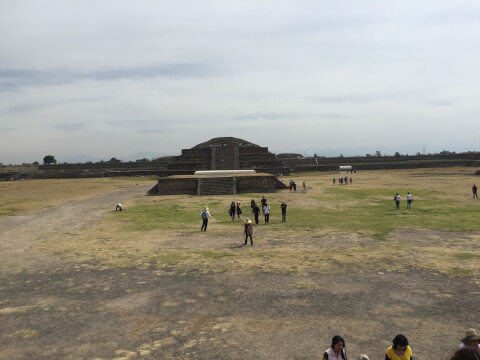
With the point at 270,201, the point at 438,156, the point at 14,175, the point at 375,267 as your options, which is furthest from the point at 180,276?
the point at 438,156

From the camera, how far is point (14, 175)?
59125 mm

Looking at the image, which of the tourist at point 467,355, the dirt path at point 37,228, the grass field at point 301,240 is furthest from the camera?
the dirt path at point 37,228

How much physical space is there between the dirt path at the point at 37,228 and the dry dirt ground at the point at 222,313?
0.92 metres

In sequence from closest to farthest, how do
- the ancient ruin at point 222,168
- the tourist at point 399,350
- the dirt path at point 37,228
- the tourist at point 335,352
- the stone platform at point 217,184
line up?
the tourist at point 399,350 < the tourist at point 335,352 < the dirt path at point 37,228 < the stone platform at point 217,184 < the ancient ruin at point 222,168

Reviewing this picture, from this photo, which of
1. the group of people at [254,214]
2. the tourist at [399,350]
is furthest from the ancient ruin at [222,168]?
the tourist at [399,350]

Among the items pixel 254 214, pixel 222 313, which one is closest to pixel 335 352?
pixel 222 313

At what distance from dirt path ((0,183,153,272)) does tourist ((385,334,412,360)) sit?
951 centimetres

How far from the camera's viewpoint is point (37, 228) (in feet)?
53.5

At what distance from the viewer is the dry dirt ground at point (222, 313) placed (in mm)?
→ 5738

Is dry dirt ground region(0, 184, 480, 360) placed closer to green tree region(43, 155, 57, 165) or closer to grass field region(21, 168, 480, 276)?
grass field region(21, 168, 480, 276)

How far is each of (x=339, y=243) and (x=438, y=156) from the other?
6728cm

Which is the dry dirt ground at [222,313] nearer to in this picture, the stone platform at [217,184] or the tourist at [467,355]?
the tourist at [467,355]

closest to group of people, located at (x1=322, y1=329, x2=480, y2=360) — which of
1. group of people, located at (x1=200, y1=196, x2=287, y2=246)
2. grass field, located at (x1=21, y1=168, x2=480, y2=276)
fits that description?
grass field, located at (x1=21, y1=168, x2=480, y2=276)

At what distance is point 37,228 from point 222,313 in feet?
42.3
